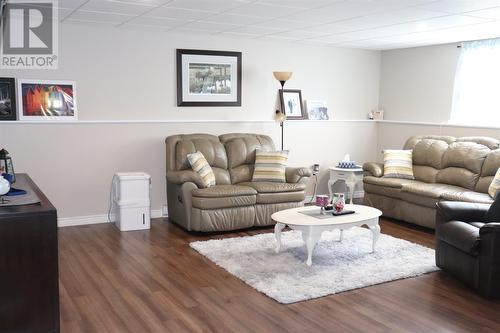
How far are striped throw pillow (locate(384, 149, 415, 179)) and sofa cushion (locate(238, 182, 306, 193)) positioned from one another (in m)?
1.28

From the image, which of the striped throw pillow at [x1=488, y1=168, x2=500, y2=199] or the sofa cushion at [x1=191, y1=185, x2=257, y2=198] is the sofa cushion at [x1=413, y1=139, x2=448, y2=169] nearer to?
the striped throw pillow at [x1=488, y1=168, x2=500, y2=199]

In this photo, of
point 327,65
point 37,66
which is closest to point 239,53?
point 327,65

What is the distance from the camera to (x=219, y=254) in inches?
188

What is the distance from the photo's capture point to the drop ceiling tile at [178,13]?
485 cm

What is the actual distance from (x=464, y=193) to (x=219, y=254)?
107 inches

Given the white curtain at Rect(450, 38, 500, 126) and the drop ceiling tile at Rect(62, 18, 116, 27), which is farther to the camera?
the white curtain at Rect(450, 38, 500, 126)

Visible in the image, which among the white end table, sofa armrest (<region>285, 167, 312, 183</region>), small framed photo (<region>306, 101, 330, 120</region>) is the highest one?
small framed photo (<region>306, 101, 330, 120</region>)

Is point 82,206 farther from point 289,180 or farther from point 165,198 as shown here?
point 289,180

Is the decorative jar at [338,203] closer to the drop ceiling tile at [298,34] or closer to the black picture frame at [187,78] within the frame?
the drop ceiling tile at [298,34]

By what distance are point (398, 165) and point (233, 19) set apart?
284cm

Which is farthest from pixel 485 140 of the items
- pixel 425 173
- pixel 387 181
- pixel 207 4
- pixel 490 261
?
pixel 207 4

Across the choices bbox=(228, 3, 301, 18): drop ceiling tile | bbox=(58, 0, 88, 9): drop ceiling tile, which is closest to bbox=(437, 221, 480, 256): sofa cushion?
bbox=(228, 3, 301, 18): drop ceiling tile

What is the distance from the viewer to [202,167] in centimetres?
575

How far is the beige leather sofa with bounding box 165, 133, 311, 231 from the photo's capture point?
5.47m
